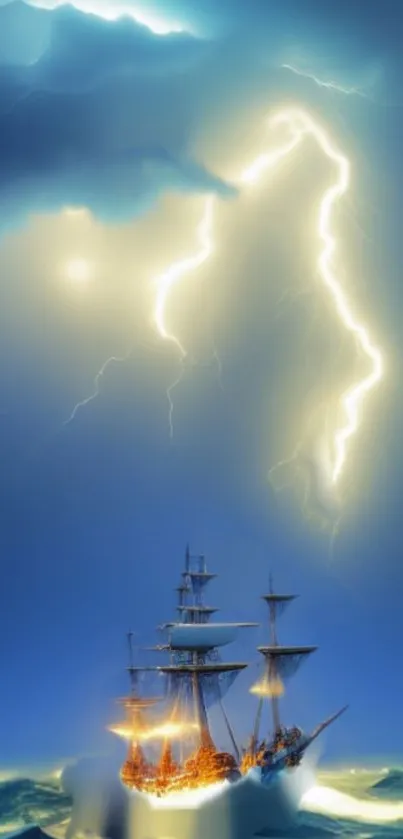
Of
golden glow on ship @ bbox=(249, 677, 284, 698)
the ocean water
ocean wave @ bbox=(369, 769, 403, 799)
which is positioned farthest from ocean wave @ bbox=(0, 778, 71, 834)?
ocean wave @ bbox=(369, 769, 403, 799)

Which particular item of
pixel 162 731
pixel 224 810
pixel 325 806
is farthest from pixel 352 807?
pixel 162 731

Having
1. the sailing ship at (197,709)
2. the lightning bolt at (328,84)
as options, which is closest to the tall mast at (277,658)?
the sailing ship at (197,709)

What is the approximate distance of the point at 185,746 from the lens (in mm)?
10367

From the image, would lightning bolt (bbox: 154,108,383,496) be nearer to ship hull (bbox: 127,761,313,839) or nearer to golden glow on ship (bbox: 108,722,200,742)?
ship hull (bbox: 127,761,313,839)

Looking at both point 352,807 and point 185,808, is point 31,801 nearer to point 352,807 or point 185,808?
point 185,808

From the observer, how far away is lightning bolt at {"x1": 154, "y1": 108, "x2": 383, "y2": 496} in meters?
9.20

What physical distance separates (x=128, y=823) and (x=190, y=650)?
2.53 metres

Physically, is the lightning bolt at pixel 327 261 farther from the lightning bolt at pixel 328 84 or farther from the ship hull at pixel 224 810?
the ship hull at pixel 224 810

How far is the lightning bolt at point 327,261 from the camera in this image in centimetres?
920

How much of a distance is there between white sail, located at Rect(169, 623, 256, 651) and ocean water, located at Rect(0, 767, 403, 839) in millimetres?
2028

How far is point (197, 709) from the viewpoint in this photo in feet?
34.4

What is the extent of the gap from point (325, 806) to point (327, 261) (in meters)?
6.17

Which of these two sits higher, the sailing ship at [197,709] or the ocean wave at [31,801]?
the sailing ship at [197,709]

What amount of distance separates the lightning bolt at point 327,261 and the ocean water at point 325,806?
3.40 metres
